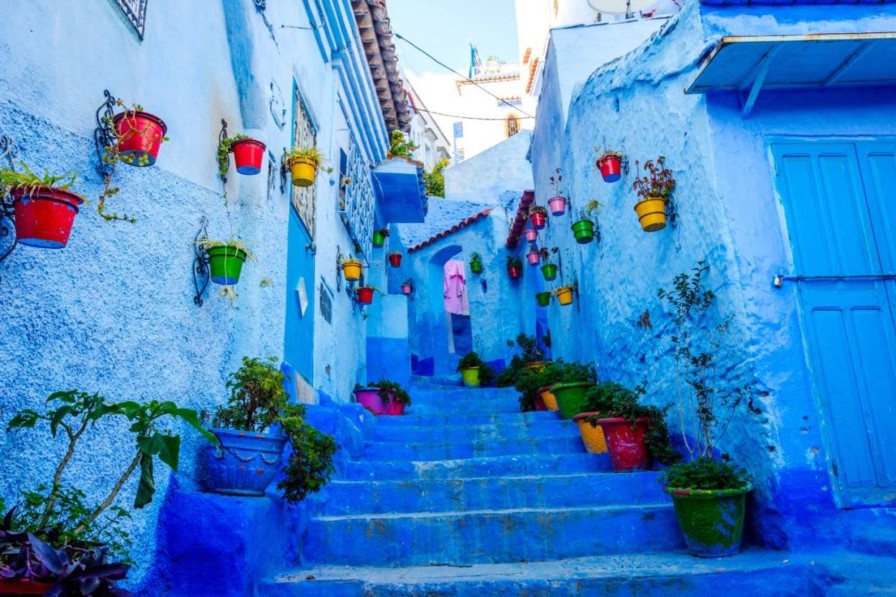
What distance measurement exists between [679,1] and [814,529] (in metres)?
10.8

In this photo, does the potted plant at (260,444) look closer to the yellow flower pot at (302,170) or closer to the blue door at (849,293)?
the yellow flower pot at (302,170)

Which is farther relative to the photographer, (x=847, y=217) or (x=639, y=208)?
(x=639, y=208)

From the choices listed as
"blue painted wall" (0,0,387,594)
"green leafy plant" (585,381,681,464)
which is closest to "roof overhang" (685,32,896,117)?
"green leafy plant" (585,381,681,464)

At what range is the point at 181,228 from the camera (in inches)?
150

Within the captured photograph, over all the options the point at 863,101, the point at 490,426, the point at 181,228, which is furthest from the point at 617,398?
the point at 181,228

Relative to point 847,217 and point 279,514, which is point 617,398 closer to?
point 847,217

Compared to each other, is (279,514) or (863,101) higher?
(863,101)

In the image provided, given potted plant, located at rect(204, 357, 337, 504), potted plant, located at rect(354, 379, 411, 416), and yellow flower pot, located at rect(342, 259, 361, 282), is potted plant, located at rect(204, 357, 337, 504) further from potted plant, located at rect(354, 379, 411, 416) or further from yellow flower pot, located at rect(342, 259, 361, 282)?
potted plant, located at rect(354, 379, 411, 416)

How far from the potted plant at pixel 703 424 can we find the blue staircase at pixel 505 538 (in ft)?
0.64

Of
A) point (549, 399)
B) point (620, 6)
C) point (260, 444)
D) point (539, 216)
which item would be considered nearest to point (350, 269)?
point (549, 399)

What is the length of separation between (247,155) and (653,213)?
10.8 ft

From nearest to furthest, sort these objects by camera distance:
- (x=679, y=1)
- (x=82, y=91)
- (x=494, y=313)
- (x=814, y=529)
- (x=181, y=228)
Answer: (x=82, y=91) < (x=181, y=228) < (x=814, y=529) < (x=679, y=1) < (x=494, y=313)

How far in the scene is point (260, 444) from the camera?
3.80 meters

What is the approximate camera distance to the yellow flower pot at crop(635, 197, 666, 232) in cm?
558
